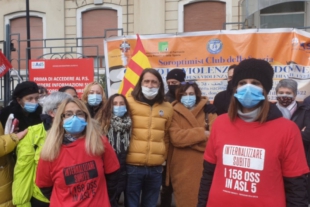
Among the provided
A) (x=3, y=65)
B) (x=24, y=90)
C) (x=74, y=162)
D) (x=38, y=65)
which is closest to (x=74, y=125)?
(x=74, y=162)

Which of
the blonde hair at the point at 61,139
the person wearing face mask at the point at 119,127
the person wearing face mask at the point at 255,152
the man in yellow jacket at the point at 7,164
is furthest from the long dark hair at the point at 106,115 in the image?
the person wearing face mask at the point at 255,152

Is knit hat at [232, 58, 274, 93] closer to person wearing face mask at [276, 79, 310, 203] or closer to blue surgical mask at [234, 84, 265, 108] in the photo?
blue surgical mask at [234, 84, 265, 108]

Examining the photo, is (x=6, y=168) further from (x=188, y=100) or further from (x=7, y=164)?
(x=188, y=100)

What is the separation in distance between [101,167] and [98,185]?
14 centimetres

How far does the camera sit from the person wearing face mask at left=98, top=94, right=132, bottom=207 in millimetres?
4047

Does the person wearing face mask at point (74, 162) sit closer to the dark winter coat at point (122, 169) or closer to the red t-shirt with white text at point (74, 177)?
the red t-shirt with white text at point (74, 177)

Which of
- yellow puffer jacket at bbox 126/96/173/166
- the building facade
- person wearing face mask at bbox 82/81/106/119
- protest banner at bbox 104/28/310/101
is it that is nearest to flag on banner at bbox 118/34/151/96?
protest banner at bbox 104/28/310/101

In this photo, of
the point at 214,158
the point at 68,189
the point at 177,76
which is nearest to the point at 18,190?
the point at 68,189

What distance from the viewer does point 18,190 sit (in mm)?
3420

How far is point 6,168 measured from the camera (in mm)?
3611

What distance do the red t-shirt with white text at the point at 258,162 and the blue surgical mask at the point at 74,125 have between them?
1142 millimetres

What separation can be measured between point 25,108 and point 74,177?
146cm

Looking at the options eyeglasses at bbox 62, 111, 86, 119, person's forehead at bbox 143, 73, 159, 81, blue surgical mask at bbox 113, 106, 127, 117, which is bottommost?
blue surgical mask at bbox 113, 106, 127, 117

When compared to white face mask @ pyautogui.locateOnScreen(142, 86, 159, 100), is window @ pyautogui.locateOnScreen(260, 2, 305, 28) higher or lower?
higher
